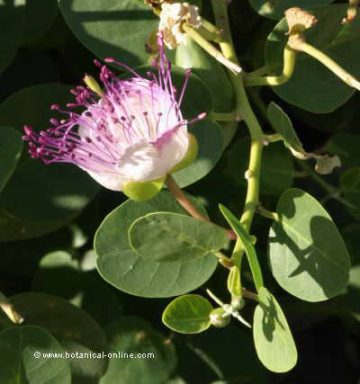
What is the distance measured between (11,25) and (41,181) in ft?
0.87

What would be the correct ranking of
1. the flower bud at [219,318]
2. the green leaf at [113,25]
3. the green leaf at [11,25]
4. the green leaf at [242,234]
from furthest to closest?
the green leaf at [11,25] < the green leaf at [113,25] < the flower bud at [219,318] < the green leaf at [242,234]

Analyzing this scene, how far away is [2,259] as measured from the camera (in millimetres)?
1467

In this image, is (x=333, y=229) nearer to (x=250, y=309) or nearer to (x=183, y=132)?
(x=183, y=132)

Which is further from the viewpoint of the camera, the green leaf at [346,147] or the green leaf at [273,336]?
the green leaf at [346,147]

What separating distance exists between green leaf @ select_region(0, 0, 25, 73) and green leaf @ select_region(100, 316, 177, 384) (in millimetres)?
504

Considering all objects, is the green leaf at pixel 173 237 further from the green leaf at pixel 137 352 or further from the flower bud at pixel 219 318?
the green leaf at pixel 137 352

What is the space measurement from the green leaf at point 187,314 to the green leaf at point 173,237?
61 mm

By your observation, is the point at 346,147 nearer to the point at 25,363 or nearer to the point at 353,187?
the point at 353,187

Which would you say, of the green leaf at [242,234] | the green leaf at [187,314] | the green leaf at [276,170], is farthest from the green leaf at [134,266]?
the green leaf at [276,170]

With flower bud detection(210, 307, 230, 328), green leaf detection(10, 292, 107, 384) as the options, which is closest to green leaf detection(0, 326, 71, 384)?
green leaf detection(10, 292, 107, 384)

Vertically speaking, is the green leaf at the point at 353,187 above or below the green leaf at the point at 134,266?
above

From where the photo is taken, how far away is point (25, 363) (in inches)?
45.8

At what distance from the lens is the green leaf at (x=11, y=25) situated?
130cm

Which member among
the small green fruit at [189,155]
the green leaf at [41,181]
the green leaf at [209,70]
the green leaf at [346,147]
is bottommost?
the green leaf at [41,181]
